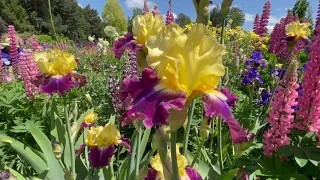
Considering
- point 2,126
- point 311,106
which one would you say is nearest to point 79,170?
point 2,126

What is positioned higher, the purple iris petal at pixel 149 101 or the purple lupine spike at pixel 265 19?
the purple lupine spike at pixel 265 19

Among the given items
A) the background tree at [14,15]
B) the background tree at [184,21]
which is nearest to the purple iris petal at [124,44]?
the background tree at [184,21]

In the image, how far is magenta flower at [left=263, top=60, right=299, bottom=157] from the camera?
1.91m

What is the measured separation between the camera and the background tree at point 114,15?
1228 inches

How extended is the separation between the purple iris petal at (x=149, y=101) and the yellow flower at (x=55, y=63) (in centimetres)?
117

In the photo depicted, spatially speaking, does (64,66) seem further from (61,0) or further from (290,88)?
(61,0)

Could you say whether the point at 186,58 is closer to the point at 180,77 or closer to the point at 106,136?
the point at 180,77

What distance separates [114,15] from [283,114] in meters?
33.2

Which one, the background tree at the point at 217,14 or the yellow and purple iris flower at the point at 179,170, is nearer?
the yellow and purple iris flower at the point at 179,170

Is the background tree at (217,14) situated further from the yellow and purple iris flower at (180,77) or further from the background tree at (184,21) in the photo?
the yellow and purple iris flower at (180,77)

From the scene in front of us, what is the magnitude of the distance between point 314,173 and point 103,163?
4.71 feet

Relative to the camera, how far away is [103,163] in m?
1.41

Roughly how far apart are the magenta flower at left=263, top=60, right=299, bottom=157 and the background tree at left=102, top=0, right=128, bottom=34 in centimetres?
3006

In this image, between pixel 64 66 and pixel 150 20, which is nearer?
pixel 150 20
